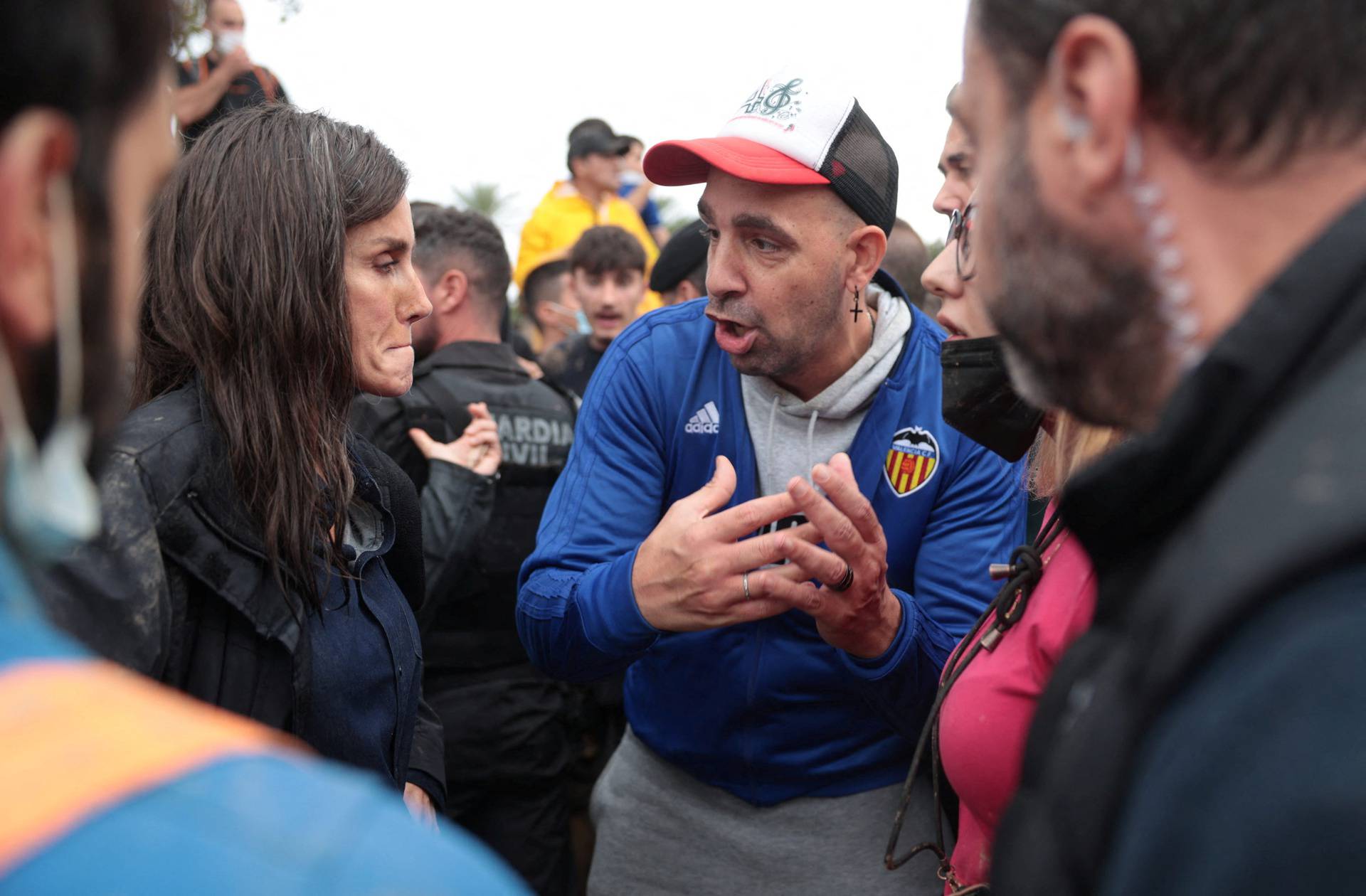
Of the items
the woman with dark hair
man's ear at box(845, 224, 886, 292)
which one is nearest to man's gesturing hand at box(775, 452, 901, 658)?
man's ear at box(845, 224, 886, 292)

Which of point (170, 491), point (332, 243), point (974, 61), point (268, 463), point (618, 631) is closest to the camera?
point (974, 61)

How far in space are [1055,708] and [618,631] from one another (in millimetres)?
1501

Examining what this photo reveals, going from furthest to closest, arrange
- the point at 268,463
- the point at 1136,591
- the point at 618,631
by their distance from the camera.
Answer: the point at 618,631 < the point at 268,463 < the point at 1136,591

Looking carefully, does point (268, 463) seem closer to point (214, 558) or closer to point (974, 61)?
point (214, 558)

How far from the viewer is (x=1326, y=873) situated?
78cm

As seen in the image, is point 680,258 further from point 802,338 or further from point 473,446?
point 802,338

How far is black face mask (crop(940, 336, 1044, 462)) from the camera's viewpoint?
97.1 inches

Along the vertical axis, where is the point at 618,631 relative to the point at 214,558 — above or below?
below

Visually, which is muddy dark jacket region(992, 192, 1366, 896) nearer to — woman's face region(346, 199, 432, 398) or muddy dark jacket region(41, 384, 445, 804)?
muddy dark jacket region(41, 384, 445, 804)

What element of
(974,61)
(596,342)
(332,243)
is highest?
(974,61)

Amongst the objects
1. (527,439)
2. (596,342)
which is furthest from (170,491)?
(596,342)

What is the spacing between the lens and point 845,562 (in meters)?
2.41

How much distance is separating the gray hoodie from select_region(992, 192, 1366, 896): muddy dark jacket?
181cm

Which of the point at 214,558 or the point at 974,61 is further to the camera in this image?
the point at 214,558
